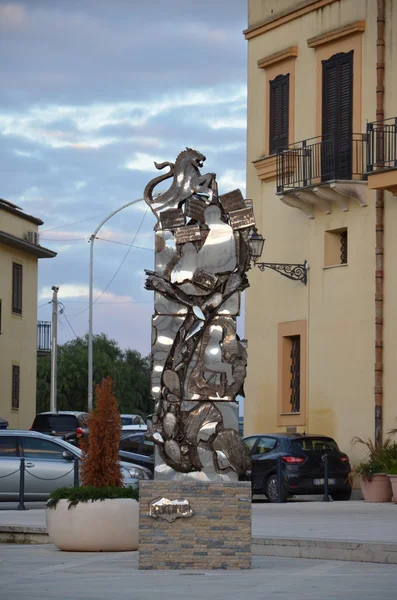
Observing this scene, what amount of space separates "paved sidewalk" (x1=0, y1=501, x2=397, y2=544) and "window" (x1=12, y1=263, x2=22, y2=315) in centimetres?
2728

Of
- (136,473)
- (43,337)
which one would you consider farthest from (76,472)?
(43,337)

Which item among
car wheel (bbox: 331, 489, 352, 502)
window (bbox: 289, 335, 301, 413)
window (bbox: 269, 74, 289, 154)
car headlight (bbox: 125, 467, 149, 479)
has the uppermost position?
window (bbox: 269, 74, 289, 154)

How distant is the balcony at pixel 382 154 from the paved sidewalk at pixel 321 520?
254 inches

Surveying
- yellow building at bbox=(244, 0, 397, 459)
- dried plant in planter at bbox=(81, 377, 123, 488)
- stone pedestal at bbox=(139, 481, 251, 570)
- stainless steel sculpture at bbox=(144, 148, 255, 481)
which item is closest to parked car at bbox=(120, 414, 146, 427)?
yellow building at bbox=(244, 0, 397, 459)

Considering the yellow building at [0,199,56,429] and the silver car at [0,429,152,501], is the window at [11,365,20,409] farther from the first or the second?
the silver car at [0,429,152,501]

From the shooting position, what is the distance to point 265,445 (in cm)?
2844

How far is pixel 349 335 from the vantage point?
96.7 ft

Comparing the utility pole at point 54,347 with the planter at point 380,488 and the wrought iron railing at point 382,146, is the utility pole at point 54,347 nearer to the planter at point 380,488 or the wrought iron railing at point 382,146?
the wrought iron railing at point 382,146

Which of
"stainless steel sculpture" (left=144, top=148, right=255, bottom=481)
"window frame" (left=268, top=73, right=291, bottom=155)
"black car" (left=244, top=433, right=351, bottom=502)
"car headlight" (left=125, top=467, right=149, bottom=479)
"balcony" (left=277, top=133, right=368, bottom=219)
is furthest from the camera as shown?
"window frame" (left=268, top=73, right=291, bottom=155)

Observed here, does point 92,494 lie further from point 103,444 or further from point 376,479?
point 376,479

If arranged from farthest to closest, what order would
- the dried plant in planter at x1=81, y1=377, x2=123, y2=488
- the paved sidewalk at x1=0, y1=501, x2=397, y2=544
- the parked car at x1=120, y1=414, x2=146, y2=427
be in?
the parked car at x1=120, y1=414, x2=146, y2=427
the paved sidewalk at x1=0, y1=501, x2=397, y2=544
the dried plant in planter at x1=81, y1=377, x2=123, y2=488

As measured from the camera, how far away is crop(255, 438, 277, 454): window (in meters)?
28.2

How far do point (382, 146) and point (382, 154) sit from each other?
164 mm

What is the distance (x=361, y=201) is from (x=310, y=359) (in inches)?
155
